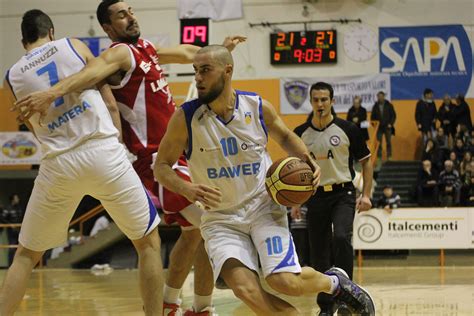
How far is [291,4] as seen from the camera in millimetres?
21672

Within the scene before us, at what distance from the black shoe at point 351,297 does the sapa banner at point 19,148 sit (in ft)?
51.2

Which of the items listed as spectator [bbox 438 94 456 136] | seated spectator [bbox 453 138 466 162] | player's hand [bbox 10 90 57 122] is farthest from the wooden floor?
spectator [bbox 438 94 456 136]

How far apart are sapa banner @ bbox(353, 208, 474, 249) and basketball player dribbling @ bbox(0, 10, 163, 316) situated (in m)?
9.58

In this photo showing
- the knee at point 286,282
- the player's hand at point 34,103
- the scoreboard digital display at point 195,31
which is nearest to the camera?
the knee at point 286,282

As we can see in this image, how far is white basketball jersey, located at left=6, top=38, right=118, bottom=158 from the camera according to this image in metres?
5.18

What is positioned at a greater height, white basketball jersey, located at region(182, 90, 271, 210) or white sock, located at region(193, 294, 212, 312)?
white basketball jersey, located at region(182, 90, 271, 210)

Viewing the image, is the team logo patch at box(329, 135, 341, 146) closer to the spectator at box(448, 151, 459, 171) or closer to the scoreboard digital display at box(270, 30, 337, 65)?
the spectator at box(448, 151, 459, 171)

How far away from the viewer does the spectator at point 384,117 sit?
20250 mm

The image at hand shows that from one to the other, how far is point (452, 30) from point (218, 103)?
685 inches

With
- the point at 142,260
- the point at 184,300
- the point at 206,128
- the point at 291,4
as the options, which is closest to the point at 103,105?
the point at 206,128

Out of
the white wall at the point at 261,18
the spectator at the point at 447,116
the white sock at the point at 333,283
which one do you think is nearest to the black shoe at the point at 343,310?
the white sock at the point at 333,283

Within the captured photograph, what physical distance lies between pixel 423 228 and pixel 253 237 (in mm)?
9915

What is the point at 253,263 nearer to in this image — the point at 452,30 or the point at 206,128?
the point at 206,128

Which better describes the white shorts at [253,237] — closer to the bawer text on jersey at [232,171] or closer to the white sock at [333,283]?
the bawer text on jersey at [232,171]
